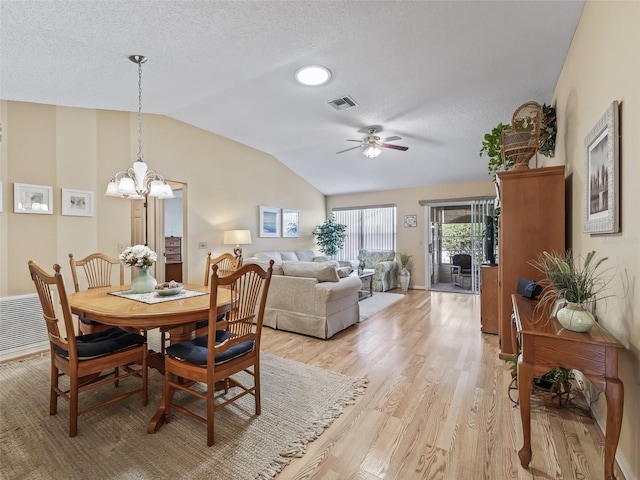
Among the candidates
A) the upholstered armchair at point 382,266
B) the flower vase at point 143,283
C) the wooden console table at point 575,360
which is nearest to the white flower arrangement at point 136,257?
the flower vase at point 143,283

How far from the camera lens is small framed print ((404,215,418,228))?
7117 mm

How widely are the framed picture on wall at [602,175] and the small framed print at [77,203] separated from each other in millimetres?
4932

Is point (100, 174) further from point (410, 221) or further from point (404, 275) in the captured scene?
point (410, 221)

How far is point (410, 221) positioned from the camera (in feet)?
23.6

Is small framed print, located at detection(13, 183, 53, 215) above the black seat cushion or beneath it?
above

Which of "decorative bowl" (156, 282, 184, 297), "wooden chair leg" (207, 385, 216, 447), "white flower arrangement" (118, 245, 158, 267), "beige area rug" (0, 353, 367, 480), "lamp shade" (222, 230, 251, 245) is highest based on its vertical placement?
"lamp shade" (222, 230, 251, 245)

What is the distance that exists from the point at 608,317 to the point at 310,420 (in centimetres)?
195

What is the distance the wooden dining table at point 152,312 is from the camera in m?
1.83

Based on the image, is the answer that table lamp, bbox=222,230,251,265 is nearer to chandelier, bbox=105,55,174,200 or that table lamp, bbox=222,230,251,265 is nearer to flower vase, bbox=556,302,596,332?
chandelier, bbox=105,55,174,200

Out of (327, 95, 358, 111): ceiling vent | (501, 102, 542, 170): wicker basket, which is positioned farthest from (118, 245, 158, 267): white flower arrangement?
(501, 102, 542, 170): wicker basket

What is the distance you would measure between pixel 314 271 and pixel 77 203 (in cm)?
302

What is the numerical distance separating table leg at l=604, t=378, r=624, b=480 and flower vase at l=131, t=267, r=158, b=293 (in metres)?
3.01

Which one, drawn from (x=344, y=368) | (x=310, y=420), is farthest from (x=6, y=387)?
(x=344, y=368)

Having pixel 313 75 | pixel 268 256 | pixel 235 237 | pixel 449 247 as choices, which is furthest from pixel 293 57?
pixel 449 247
